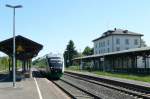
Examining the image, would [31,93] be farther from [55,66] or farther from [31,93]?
[55,66]

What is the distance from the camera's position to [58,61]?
42.0m

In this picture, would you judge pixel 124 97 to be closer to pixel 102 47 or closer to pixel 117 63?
pixel 117 63

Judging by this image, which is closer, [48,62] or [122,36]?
[48,62]

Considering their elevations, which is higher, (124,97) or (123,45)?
(123,45)

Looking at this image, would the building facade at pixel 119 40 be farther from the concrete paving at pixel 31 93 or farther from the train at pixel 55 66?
the concrete paving at pixel 31 93

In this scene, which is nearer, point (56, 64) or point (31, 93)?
point (31, 93)

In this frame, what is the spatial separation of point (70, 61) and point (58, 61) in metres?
95.1

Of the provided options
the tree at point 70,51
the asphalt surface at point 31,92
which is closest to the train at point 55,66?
the asphalt surface at point 31,92

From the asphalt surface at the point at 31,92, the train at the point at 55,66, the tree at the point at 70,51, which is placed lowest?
the asphalt surface at the point at 31,92

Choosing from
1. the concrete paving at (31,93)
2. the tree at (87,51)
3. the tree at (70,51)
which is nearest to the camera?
the concrete paving at (31,93)

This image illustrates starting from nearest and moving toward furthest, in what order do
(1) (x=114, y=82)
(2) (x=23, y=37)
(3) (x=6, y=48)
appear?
1. (1) (x=114, y=82)
2. (2) (x=23, y=37)
3. (3) (x=6, y=48)

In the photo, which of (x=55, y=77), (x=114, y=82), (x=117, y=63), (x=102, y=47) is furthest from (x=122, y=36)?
(x=114, y=82)

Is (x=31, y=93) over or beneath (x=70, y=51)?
beneath

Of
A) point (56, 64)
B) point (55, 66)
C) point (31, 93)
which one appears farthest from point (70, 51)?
point (31, 93)
